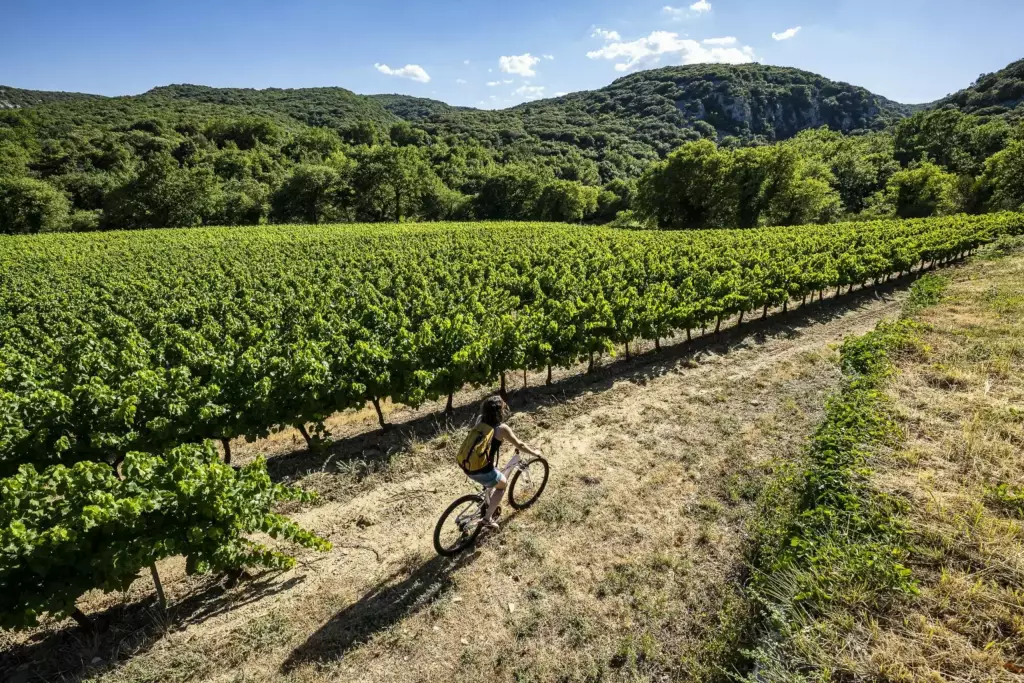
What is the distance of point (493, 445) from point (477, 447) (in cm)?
30

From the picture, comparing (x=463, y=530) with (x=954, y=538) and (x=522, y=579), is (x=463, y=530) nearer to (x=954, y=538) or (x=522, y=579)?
(x=522, y=579)

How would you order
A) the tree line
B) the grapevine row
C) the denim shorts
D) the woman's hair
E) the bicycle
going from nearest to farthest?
the woman's hair < the denim shorts < the bicycle < the grapevine row < the tree line

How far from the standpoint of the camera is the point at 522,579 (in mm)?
6871

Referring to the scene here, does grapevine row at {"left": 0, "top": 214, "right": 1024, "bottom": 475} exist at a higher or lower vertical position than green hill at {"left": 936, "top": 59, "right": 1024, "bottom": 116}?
lower

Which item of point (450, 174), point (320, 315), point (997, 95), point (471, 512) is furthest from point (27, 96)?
point (997, 95)

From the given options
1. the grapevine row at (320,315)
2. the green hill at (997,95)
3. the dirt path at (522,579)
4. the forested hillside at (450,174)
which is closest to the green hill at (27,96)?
the forested hillside at (450,174)

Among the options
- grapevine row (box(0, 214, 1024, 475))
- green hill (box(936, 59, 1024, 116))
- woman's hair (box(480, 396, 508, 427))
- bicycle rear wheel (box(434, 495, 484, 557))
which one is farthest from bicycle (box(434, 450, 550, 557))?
green hill (box(936, 59, 1024, 116))

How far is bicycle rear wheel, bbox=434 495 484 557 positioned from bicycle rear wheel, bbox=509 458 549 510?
95 cm

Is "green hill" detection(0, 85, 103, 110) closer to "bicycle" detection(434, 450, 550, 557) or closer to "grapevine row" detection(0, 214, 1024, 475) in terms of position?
"grapevine row" detection(0, 214, 1024, 475)

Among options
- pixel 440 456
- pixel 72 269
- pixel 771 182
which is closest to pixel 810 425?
pixel 440 456

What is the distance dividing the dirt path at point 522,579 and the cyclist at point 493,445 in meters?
0.94

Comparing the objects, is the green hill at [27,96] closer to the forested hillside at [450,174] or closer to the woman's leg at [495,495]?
the forested hillside at [450,174]

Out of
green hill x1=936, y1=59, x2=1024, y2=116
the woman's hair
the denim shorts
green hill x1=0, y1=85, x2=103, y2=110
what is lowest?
the denim shorts

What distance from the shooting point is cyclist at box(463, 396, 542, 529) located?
665 centimetres
